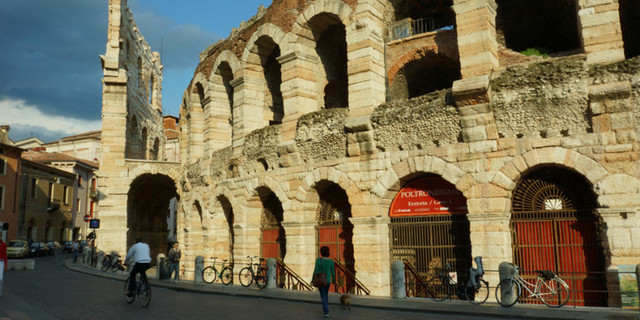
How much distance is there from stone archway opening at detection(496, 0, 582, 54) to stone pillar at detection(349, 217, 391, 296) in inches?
268

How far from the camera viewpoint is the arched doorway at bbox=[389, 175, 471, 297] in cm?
1223

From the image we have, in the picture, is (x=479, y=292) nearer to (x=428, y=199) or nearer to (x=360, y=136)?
(x=428, y=199)

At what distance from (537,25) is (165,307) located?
13.4m

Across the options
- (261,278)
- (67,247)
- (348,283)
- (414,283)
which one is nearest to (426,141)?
(414,283)

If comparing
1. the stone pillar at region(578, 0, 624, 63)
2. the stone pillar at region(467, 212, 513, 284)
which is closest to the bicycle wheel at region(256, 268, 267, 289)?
the stone pillar at region(467, 212, 513, 284)

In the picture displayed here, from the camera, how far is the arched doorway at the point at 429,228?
482 inches

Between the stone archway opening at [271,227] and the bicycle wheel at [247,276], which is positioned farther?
the stone archway opening at [271,227]

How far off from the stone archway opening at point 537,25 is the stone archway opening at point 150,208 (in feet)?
64.4

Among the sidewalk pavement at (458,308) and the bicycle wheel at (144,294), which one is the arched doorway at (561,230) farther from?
the bicycle wheel at (144,294)

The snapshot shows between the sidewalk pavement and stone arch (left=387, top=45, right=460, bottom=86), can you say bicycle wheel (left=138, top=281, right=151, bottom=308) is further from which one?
stone arch (left=387, top=45, right=460, bottom=86)

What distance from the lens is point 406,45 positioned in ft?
48.4

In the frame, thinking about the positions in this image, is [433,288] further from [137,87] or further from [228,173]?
[137,87]

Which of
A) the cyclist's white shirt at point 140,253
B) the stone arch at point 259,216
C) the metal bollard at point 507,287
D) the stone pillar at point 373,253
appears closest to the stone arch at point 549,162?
the metal bollard at point 507,287

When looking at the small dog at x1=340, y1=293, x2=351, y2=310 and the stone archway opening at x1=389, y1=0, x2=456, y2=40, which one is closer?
the small dog at x1=340, y1=293, x2=351, y2=310
